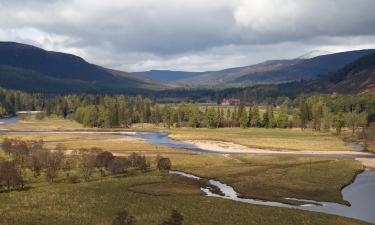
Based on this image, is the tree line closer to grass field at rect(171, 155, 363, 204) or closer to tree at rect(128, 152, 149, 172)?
tree at rect(128, 152, 149, 172)

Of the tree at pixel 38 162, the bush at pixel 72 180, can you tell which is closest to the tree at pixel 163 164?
the bush at pixel 72 180

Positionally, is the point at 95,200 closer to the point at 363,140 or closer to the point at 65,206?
the point at 65,206

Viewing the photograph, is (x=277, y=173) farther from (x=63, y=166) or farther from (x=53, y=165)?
(x=63, y=166)

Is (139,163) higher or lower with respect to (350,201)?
higher

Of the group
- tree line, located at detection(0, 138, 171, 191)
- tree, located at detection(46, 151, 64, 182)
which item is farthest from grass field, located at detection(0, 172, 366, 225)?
tree line, located at detection(0, 138, 171, 191)

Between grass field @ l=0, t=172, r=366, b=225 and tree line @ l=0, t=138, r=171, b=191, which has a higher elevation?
tree line @ l=0, t=138, r=171, b=191

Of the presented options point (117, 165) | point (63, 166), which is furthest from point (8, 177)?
point (63, 166)
